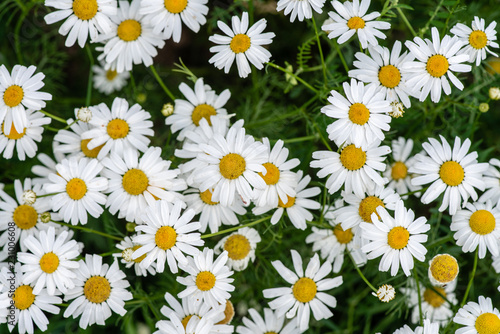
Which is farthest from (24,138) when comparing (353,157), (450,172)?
(450,172)

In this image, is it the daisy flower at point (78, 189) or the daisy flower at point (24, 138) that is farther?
the daisy flower at point (24, 138)

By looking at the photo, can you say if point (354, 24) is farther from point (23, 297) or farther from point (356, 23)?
point (23, 297)

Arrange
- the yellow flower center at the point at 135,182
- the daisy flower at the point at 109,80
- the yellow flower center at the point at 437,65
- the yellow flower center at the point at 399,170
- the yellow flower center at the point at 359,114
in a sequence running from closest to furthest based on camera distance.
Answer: the yellow flower center at the point at 359,114 < the yellow flower center at the point at 437,65 < the yellow flower center at the point at 135,182 < the yellow flower center at the point at 399,170 < the daisy flower at the point at 109,80

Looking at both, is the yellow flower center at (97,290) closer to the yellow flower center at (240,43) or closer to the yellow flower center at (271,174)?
the yellow flower center at (271,174)

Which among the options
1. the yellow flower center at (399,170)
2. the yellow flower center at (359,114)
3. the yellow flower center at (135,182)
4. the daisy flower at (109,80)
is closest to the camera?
the yellow flower center at (359,114)

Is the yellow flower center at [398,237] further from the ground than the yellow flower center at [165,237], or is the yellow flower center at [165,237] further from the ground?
the yellow flower center at [165,237]

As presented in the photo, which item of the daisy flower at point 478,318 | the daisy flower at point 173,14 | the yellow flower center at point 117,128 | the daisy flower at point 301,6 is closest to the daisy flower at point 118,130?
the yellow flower center at point 117,128

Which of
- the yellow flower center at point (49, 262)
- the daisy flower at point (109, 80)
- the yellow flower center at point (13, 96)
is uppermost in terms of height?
the daisy flower at point (109, 80)

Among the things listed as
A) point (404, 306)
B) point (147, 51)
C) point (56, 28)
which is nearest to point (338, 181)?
point (404, 306)
